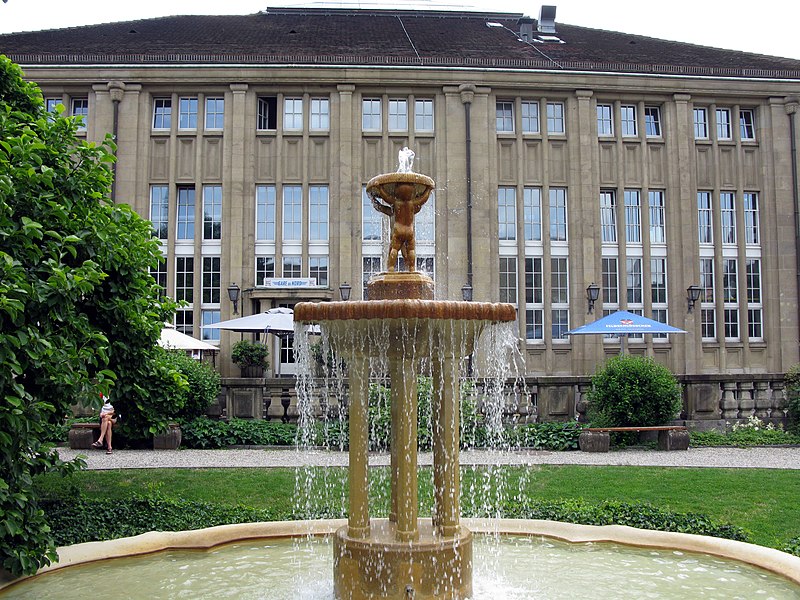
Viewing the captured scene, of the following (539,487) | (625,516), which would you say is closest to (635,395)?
(539,487)

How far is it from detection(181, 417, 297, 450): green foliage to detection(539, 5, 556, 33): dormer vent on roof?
26135 millimetres

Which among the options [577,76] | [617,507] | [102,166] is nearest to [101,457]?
[102,166]

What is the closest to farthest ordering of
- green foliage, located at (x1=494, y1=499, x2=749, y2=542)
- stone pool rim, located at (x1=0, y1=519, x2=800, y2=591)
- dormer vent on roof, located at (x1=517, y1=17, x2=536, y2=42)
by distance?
1. stone pool rim, located at (x1=0, y1=519, x2=800, y2=591)
2. green foliage, located at (x1=494, y1=499, x2=749, y2=542)
3. dormer vent on roof, located at (x1=517, y1=17, x2=536, y2=42)

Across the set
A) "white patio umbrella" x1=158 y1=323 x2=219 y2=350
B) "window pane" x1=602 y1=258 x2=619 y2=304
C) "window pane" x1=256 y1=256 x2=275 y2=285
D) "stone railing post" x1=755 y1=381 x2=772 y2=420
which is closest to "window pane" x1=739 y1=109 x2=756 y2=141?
"window pane" x1=602 y1=258 x2=619 y2=304

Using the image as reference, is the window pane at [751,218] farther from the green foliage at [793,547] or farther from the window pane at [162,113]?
the green foliage at [793,547]

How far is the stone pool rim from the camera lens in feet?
24.1

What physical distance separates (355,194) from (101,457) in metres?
14.7

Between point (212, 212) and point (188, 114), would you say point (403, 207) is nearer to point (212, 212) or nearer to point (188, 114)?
point (212, 212)

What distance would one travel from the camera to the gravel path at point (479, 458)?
1477 centimetres

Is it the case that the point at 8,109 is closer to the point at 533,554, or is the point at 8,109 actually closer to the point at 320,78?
the point at 533,554

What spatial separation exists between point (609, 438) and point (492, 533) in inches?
364

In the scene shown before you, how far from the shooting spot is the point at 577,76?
94.1ft

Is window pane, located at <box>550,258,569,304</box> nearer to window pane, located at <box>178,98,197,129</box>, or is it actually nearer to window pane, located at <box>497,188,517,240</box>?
window pane, located at <box>497,188,517,240</box>

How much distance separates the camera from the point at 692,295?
27578 millimetres
